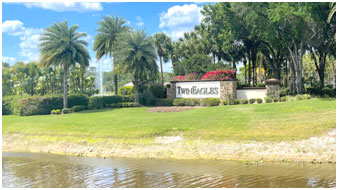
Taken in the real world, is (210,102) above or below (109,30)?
below

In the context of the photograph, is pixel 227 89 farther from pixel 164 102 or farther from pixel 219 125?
pixel 219 125

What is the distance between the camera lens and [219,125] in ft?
57.6

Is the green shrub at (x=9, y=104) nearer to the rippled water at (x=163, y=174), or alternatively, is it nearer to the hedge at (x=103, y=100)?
the hedge at (x=103, y=100)

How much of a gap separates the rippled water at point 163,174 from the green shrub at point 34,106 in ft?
47.9

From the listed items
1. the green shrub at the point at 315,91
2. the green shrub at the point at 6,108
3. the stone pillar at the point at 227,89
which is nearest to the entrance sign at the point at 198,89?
the stone pillar at the point at 227,89

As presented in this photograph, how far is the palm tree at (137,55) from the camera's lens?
31109 mm

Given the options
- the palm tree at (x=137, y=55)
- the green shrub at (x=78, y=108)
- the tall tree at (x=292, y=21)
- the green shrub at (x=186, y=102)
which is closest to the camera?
the tall tree at (x=292, y=21)

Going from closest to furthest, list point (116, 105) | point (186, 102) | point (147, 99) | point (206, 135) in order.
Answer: point (206, 135), point (186, 102), point (116, 105), point (147, 99)

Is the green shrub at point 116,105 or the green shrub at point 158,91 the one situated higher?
the green shrub at point 158,91

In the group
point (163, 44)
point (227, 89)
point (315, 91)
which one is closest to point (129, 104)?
point (227, 89)

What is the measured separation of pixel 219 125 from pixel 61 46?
685 inches

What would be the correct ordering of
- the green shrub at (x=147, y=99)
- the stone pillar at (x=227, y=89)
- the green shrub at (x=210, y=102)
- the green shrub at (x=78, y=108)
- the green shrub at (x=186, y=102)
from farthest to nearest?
1. the green shrub at (x=147, y=99)
2. the green shrub at (x=78, y=108)
3. the green shrub at (x=186, y=102)
4. the stone pillar at (x=227, y=89)
5. the green shrub at (x=210, y=102)

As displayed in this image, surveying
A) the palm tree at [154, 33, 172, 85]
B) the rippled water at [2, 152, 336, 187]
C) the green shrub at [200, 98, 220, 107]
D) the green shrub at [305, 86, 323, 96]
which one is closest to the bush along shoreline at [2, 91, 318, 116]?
the green shrub at [200, 98, 220, 107]

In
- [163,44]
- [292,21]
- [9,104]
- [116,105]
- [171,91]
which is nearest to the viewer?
[292,21]
